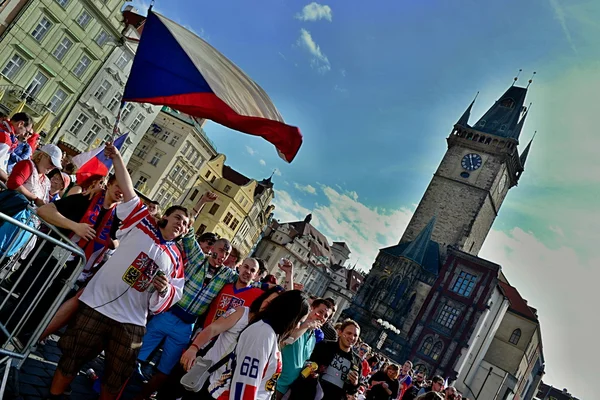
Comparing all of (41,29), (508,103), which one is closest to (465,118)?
(508,103)

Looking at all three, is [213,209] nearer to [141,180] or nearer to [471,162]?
[141,180]

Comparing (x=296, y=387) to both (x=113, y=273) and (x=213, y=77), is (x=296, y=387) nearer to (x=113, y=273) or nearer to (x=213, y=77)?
(x=113, y=273)

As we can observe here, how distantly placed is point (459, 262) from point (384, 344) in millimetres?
11676

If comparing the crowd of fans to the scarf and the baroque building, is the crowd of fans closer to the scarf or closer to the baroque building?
the scarf

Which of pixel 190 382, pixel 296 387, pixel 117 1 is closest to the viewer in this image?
pixel 190 382

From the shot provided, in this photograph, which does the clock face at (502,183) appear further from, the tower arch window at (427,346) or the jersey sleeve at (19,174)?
the jersey sleeve at (19,174)

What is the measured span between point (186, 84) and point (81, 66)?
3287cm

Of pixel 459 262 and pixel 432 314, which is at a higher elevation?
pixel 459 262

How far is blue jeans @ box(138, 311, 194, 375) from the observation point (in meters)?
5.05

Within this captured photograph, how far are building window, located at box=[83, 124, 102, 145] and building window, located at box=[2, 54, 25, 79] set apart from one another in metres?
8.78

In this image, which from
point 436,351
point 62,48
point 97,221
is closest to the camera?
point 97,221

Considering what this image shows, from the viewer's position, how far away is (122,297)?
409 cm

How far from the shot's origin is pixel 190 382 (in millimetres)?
3523

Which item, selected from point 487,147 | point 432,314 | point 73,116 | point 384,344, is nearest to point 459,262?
point 432,314
